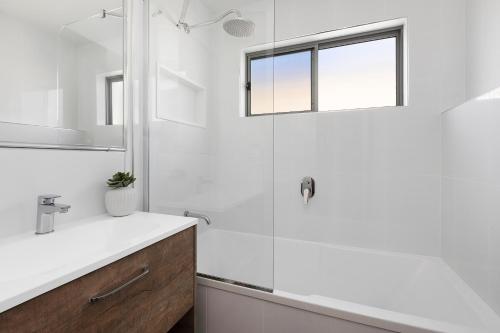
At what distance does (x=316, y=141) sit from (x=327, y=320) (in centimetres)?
118

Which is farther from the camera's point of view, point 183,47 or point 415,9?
point 415,9

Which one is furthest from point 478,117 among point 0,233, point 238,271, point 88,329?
point 0,233

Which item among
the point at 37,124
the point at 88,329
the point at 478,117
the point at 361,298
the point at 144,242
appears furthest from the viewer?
the point at 361,298

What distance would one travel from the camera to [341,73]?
1.99m

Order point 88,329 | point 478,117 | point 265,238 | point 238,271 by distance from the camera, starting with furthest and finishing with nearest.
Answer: point 265,238 < point 238,271 < point 478,117 < point 88,329

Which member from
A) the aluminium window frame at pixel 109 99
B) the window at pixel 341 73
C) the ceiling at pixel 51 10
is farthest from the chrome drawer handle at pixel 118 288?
the window at pixel 341 73

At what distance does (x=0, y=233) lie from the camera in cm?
83

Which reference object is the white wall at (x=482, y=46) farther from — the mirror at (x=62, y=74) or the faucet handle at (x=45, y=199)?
the faucet handle at (x=45, y=199)

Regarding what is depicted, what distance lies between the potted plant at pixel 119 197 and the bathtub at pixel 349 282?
1.46 feet

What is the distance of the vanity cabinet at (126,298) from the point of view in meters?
0.54

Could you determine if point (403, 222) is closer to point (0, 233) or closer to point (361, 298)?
point (361, 298)

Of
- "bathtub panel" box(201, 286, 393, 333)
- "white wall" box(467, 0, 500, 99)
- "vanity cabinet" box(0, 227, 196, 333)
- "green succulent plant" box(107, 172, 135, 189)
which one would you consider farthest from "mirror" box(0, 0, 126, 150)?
"white wall" box(467, 0, 500, 99)

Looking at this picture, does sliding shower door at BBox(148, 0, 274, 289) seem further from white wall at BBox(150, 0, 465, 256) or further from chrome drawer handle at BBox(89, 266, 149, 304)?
chrome drawer handle at BBox(89, 266, 149, 304)

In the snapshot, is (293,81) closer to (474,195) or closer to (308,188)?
(308,188)
